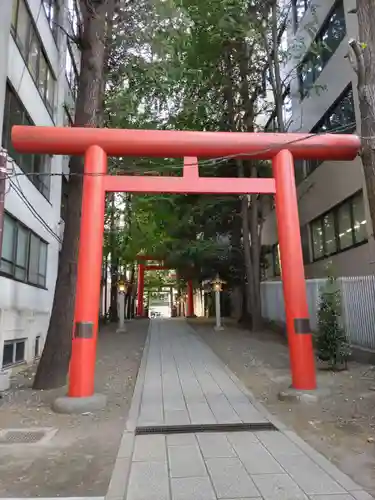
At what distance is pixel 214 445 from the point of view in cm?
525

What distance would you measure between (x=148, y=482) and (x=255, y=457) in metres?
1.35

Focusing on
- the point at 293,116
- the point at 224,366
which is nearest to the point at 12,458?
the point at 224,366

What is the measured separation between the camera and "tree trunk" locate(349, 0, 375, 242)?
5.52 meters

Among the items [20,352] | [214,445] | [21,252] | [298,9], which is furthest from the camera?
[298,9]

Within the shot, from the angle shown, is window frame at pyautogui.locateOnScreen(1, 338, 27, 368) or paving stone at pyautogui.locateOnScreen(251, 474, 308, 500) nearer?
paving stone at pyautogui.locateOnScreen(251, 474, 308, 500)

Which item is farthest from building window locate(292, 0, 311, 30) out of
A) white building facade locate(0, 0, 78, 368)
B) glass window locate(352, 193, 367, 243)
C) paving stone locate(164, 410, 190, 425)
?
paving stone locate(164, 410, 190, 425)

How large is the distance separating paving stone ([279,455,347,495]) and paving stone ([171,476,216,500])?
875 mm

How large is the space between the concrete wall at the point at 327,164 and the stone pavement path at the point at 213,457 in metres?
6.51

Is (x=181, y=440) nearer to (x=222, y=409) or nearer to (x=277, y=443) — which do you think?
(x=277, y=443)

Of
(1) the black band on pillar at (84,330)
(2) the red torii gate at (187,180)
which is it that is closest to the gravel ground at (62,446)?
(2) the red torii gate at (187,180)

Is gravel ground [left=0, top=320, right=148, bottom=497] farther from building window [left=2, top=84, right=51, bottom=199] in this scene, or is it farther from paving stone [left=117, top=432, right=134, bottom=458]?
building window [left=2, top=84, right=51, bottom=199]

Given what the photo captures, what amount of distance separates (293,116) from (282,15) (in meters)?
4.02

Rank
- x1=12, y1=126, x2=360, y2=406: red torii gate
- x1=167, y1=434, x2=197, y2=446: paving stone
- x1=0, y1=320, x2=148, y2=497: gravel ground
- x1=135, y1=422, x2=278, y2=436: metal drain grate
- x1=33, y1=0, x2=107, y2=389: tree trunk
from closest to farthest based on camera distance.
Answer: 1. x1=0, y1=320, x2=148, y2=497: gravel ground
2. x1=167, y1=434, x2=197, y2=446: paving stone
3. x1=135, y1=422, x2=278, y2=436: metal drain grate
4. x1=12, y1=126, x2=360, y2=406: red torii gate
5. x1=33, y1=0, x2=107, y2=389: tree trunk

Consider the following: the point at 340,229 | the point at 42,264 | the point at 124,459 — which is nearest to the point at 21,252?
the point at 42,264
